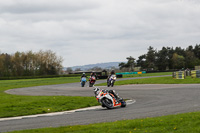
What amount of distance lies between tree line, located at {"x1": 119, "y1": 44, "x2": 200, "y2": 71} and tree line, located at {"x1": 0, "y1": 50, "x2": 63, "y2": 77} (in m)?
37.0

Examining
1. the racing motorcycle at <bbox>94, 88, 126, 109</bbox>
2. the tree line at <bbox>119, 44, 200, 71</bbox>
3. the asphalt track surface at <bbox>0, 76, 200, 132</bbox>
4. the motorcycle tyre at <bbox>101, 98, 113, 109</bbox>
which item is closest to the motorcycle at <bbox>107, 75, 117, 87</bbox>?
the asphalt track surface at <bbox>0, 76, 200, 132</bbox>

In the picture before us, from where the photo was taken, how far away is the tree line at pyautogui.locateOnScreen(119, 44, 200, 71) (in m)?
115

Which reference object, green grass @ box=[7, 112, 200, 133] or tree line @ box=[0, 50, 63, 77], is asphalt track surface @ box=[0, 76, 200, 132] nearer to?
green grass @ box=[7, 112, 200, 133]

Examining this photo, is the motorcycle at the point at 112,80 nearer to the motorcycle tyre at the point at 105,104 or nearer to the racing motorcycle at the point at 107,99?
the racing motorcycle at the point at 107,99

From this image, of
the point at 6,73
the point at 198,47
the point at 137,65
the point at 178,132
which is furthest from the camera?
the point at 137,65

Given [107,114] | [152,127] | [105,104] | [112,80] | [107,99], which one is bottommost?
[107,114]

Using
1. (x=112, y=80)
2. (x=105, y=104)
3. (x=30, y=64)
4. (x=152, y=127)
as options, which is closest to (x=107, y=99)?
(x=105, y=104)

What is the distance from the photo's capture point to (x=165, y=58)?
121 m

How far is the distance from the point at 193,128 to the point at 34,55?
116562 millimetres

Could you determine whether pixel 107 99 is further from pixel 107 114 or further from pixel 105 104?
pixel 107 114

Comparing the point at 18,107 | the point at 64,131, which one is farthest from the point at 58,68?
the point at 64,131

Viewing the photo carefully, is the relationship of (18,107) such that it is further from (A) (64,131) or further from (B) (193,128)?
(B) (193,128)

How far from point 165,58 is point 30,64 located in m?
54.1

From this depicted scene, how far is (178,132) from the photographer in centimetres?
745
